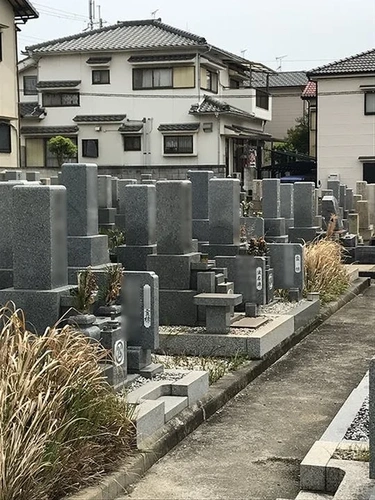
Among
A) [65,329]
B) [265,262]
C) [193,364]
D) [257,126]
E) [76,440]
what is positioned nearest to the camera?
[76,440]

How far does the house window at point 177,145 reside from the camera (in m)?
37.6

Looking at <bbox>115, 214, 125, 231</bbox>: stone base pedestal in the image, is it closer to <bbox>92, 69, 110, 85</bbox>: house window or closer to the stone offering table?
the stone offering table

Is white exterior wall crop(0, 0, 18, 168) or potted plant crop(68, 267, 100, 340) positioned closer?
potted plant crop(68, 267, 100, 340)

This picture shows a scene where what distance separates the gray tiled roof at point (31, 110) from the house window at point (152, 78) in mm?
4694

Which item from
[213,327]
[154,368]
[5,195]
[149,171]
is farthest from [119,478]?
[149,171]

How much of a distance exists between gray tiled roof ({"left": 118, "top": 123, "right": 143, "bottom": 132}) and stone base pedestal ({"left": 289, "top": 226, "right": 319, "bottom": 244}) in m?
22.0

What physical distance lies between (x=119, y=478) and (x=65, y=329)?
126cm

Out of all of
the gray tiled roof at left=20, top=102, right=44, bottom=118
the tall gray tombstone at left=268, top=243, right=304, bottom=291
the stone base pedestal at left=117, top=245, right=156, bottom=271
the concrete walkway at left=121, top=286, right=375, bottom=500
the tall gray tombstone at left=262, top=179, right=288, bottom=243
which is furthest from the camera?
the gray tiled roof at left=20, top=102, right=44, bottom=118

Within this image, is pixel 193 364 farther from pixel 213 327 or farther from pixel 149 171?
pixel 149 171

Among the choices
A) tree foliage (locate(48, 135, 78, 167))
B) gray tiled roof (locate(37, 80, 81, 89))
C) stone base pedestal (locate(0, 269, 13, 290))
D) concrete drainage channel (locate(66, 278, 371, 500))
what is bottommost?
concrete drainage channel (locate(66, 278, 371, 500))

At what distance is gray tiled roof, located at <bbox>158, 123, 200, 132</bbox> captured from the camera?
122ft

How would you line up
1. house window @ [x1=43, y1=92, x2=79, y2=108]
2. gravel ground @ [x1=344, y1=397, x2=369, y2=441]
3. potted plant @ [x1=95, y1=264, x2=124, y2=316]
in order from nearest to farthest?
gravel ground @ [x1=344, y1=397, x2=369, y2=441], potted plant @ [x1=95, y1=264, x2=124, y2=316], house window @ [x1=43, y1=92, x2=79, y2=108]

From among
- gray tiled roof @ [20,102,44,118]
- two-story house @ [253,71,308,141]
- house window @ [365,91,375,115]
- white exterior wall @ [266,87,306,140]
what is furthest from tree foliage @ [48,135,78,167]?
white exterior wall @ [266,87,306,140]

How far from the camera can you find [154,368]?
25.1 feet
